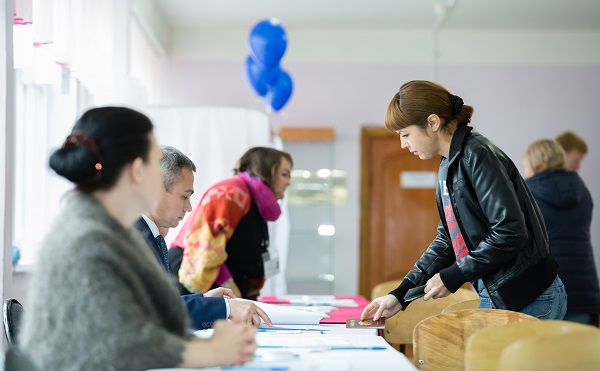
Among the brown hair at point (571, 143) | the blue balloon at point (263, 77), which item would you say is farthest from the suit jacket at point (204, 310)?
the blue balloon at point (263, 77)

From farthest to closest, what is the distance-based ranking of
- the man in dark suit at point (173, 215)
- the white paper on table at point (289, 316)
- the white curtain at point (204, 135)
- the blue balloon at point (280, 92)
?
the blue balloon at point (280, 92), the white curtain at point (204, 135), the white paper on table at point (289, 316), the man in dark suit at point (173, 215)

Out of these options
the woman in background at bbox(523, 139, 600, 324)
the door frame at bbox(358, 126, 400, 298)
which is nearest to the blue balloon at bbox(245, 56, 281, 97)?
the door frame at bbox(358, 126, 400, 298)

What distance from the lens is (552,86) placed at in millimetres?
8062

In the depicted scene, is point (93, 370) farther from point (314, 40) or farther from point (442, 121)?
point (314, 40)

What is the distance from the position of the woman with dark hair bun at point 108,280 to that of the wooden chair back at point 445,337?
2.59 ft

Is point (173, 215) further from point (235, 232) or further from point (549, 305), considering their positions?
point (549, 305)

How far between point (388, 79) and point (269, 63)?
7.78ft

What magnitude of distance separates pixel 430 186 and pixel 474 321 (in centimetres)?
600

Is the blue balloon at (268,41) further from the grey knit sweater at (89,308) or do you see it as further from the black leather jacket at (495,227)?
the grey knit sweater at (89,308)

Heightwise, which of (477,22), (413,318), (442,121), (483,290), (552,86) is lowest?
(413,318)

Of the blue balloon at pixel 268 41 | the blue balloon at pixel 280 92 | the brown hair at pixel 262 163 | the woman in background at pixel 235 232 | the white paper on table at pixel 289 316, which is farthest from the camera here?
the blue balloon at pixel 280 92

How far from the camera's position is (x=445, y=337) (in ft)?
7.04

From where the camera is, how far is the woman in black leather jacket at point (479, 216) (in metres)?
2.28

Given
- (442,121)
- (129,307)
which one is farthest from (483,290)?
(129,307)
